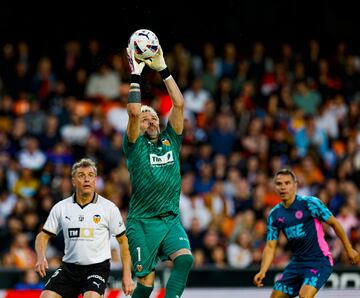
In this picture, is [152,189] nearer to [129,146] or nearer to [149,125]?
[129,146]

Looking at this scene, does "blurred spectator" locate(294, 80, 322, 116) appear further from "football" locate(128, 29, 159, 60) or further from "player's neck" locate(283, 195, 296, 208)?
"football" locate(128, 29, 159, 60)

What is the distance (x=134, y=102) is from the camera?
10.8 meters

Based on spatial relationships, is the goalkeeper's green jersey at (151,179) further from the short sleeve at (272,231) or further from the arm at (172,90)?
the short sleeve at (272,231)

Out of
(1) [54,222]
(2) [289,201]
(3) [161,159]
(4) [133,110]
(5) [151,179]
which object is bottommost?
(1) [54,222]

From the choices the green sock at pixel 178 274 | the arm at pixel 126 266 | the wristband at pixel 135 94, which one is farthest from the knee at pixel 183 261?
the wristband at pixel 135 94

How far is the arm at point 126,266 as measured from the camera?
1088cm

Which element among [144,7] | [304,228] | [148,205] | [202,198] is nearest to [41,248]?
[148,205]

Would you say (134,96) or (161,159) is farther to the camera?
(161,159)

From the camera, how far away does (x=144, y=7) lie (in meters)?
22.8

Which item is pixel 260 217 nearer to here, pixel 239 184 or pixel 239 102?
pixel 239 184

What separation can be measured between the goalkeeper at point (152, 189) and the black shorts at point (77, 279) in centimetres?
37

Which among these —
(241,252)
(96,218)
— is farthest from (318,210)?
(241,252)

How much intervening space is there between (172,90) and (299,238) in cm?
266

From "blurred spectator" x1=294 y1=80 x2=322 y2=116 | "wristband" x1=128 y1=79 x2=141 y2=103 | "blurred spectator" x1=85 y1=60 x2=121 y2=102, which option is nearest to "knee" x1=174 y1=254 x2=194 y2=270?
"wristband" x1=128 y1=79 x2=141 y2=103
